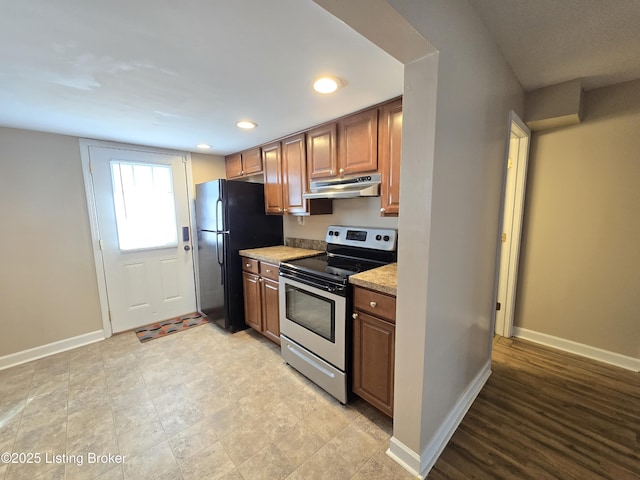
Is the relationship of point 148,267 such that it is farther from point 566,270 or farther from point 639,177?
point 639,177

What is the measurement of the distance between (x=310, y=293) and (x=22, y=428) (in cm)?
206

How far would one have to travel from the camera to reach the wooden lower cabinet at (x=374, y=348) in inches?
60.5

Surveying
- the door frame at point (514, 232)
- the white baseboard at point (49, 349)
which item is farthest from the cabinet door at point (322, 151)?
the white baseboard at point (49, 349)

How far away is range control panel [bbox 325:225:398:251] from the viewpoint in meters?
2.12

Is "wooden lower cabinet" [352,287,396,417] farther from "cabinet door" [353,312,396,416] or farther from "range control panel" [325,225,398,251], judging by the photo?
"range control panel" [325,225,398,251]

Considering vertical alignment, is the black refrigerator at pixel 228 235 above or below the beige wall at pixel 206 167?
below

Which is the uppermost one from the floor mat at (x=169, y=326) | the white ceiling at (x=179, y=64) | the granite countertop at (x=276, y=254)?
the white ceiling at (x=179, y=64)

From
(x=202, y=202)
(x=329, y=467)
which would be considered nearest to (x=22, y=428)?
(x=329, y=467)

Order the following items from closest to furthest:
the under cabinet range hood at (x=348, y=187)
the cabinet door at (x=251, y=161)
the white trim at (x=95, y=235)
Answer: the under cabinet range hood at (x=348, y=187) < the white trim at (x=95, y=235) < the cabinet door at (x=251, y=161)

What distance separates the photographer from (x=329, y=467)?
1399mm

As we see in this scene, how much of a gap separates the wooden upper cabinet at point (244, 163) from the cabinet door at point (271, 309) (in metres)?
1.41

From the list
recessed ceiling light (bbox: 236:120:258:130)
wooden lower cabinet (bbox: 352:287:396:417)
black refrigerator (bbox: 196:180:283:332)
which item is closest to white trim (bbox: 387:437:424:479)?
wooden lower cabinet (bbox: 352:287:396:417)

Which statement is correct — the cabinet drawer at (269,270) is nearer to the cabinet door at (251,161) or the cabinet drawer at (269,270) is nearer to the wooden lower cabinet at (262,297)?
the wooden lower cabinet at (262,297)

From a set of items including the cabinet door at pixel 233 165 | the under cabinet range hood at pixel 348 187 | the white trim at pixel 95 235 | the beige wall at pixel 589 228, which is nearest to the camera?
the under cabinet range hood at pixel 348 187
